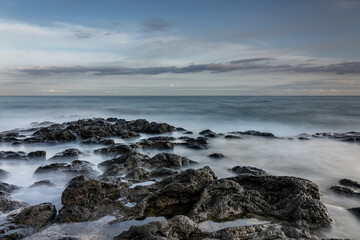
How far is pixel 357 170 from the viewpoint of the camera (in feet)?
33.0

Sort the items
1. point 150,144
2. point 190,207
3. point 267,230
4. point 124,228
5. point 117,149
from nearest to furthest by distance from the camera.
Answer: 1. point 267,230
2. point 124,228
3. point 190,207
4. point 117,149
5. point 150,144

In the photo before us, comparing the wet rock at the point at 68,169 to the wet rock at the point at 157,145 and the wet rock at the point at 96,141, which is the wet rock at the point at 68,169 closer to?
the wet rock at the point at 157,145

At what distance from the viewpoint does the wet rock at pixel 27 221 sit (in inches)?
183

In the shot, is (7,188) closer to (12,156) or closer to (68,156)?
(68,156)

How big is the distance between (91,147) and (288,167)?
8949 millimetres

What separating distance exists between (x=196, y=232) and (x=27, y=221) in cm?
308

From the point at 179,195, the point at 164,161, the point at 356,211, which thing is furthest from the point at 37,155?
the point at 356,211

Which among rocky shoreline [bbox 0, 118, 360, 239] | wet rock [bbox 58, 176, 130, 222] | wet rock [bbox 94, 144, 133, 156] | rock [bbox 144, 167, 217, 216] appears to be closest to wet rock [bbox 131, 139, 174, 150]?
wet rock [bbox 94, 144, 133, 156]

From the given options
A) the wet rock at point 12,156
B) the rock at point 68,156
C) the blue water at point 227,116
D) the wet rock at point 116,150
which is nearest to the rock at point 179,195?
the wet rock at point 116,150

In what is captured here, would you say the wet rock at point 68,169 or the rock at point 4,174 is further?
the wet rock at point 68,169

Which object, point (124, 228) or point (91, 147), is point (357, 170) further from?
point (91, 147)

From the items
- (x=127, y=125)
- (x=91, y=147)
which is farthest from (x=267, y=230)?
(x=127, y=125)

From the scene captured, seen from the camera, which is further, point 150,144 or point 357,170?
point 150,144

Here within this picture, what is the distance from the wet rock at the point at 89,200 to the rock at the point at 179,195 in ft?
2.38
